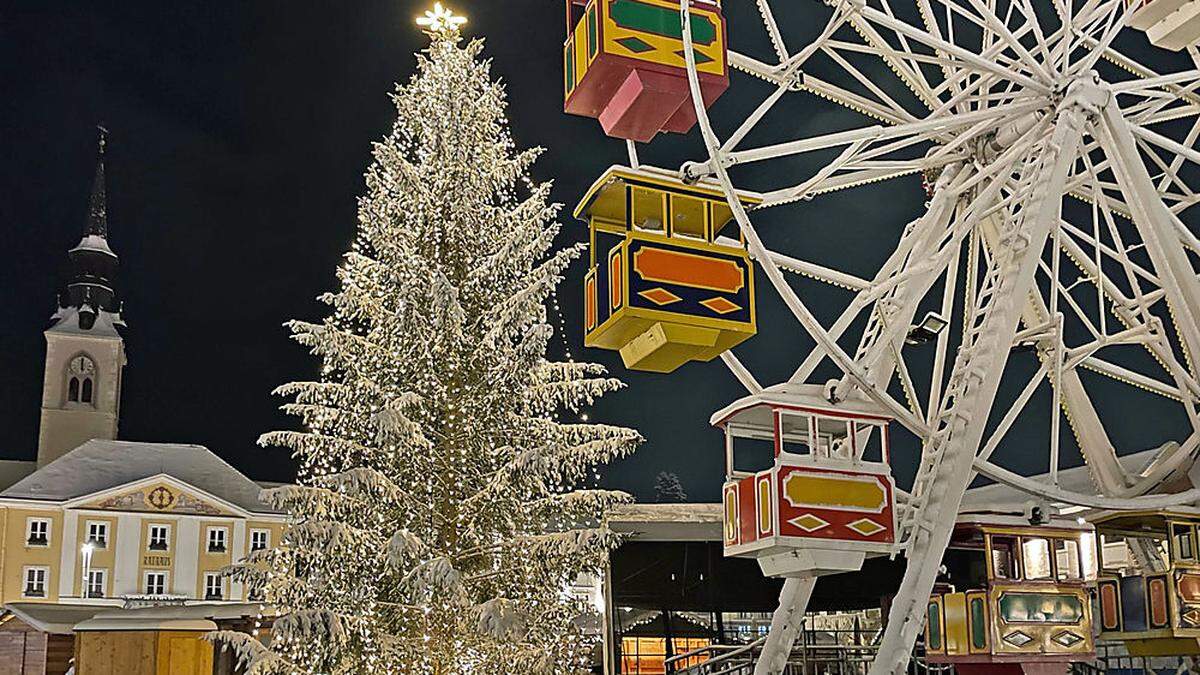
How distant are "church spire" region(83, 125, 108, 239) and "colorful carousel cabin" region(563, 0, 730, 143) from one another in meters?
46.3

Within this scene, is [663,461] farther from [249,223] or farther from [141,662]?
[141,662]

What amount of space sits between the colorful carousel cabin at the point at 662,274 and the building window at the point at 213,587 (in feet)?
132

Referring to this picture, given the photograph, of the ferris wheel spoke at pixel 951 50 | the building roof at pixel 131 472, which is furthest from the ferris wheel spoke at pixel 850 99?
the building roof at pixel 131 472

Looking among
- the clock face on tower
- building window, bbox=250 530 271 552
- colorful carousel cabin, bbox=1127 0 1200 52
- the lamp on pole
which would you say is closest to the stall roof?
colorful carousel cabin, bbox=1127 0 1200 52

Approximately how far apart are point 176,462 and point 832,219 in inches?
1055

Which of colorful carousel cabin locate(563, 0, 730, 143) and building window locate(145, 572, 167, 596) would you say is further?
building window locate(145, 572, 167, 596)

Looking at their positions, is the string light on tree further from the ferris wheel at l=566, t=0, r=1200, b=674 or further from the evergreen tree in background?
the evergreen tree in background

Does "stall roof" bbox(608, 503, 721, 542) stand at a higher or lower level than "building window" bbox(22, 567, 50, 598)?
lower

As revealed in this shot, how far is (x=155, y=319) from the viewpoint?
5328cm

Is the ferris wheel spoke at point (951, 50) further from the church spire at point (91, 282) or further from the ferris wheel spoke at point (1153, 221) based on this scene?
the church spire at point (91, 282)

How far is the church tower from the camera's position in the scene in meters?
57.8

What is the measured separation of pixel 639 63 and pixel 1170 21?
3985 mm

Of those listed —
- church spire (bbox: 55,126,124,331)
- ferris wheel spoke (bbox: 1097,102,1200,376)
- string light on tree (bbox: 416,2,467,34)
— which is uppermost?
church spire (bbox: 55,126,124,331)

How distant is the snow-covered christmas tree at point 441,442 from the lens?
1404 cm
